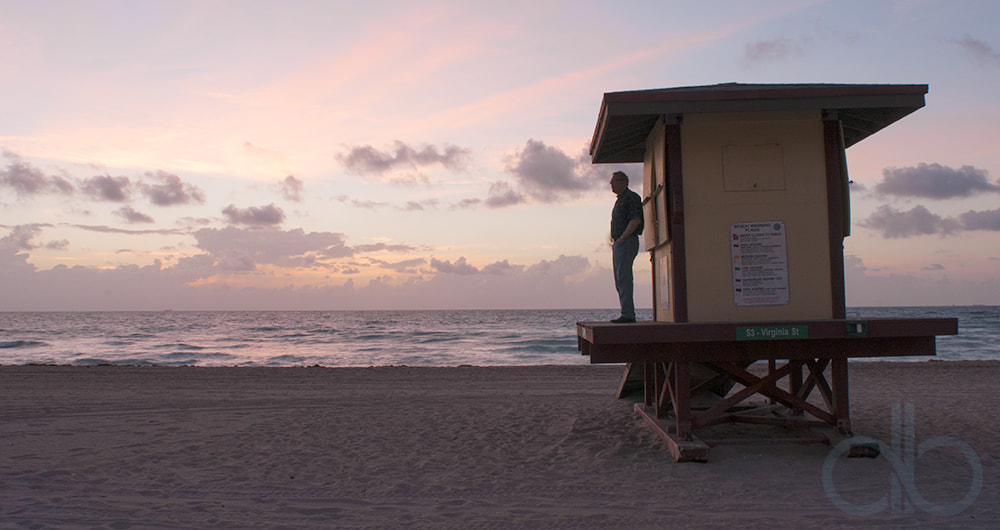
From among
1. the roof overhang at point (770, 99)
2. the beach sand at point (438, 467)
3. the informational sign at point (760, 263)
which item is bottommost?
the beach sand at point (438, 467)

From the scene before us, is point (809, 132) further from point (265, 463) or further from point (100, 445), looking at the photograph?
point (100, 445)

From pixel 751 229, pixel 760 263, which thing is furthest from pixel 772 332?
pixel 751 229

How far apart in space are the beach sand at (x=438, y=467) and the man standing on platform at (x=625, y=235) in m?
1.73

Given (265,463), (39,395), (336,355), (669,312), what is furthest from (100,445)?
(336,355)

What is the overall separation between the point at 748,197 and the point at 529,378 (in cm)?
986

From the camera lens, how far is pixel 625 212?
23.8 ft

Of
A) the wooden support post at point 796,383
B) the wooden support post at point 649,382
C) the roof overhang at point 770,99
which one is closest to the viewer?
the roof overhang at point 770,99

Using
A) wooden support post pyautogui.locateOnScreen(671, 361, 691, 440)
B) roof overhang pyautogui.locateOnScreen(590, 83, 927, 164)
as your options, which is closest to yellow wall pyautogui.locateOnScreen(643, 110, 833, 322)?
roof overhang pyautogui.locateOnScreen(590, 83, 927, 164)

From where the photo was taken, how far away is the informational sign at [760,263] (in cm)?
671

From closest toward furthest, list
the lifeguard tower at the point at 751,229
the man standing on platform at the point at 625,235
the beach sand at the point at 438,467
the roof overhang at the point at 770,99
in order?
1. the beach sand at the point at 438,467
2. the roof overhang at the point at 770,99
3. the lifeguard tower at the point at 751,229
4. the man standing on platform at the point at 625,235

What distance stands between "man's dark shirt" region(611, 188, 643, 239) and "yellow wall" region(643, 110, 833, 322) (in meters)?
0.66

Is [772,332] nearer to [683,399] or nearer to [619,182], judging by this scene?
[683,399]

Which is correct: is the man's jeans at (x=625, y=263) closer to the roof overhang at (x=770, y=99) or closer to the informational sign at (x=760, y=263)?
the informational sign at (x=760, y=263)

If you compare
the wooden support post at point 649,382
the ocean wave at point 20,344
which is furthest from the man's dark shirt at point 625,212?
the ocean wave at point 20,344
